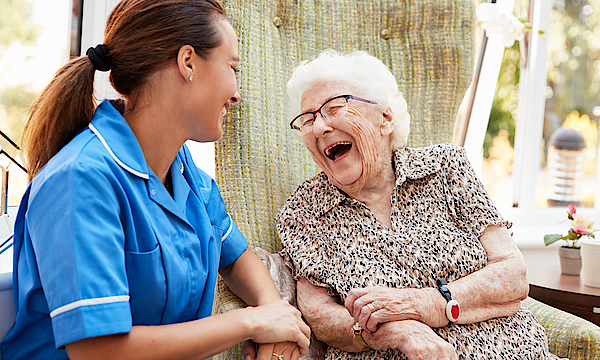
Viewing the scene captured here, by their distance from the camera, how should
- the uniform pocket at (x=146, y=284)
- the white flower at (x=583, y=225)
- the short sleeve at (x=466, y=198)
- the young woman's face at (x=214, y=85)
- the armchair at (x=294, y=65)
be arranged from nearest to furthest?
1. the uniform pocket at (x=146, y=284)
2. the young woman's face at (x=214, y=85)
3. the short sleeve at (x=466, y=198)
4. the armchair at (x=294, y=65)
5. the white flower at (x=583, y=225)

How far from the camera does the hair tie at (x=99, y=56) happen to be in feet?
3.13

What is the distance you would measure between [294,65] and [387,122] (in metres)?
A: 0.47

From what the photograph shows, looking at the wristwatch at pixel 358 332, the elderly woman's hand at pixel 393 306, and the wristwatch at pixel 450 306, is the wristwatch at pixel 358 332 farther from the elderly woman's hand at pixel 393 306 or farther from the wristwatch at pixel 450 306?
the wristwatch at pixel 450 306

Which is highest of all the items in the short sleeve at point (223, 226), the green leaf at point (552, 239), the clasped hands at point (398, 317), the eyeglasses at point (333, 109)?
the eyeglasses at point (333, 109)

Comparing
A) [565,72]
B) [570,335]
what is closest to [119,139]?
[570,335]

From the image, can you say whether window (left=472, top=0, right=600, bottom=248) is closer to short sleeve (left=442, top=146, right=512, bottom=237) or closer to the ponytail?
short sleeve (left=442, top=146, right=512, bottom=237)

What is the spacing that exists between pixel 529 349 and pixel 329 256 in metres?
0.58

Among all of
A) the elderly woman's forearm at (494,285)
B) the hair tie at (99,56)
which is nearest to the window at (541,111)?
the elderly woman's forearm at (494,285)

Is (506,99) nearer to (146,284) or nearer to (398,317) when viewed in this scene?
(398,317)

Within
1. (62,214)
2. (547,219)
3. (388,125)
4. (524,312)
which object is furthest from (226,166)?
(547,219)

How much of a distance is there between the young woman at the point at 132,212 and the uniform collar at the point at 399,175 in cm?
39

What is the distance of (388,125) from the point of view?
1.45m

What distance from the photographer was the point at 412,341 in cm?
112

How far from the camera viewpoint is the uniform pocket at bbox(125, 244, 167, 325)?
88cm
